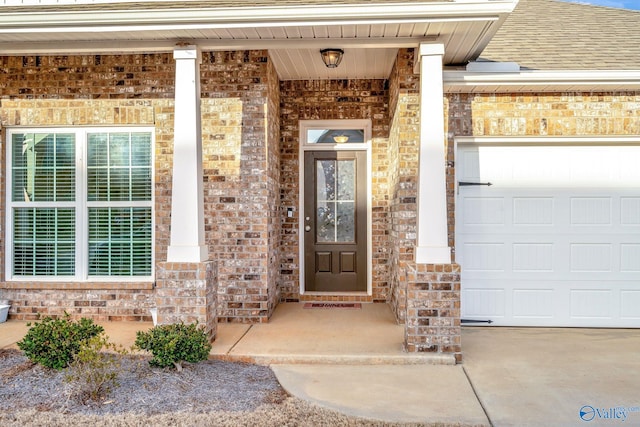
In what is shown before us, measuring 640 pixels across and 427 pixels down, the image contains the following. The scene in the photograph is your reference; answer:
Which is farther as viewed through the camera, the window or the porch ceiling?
the window

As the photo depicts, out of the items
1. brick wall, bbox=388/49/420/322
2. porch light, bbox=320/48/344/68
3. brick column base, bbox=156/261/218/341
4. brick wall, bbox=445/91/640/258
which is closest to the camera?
brick column base, bbox=156/261/218/341

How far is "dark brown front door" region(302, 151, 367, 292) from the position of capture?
6.99m

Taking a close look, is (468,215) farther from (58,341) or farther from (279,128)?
(58,341)

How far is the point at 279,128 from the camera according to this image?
681 cm

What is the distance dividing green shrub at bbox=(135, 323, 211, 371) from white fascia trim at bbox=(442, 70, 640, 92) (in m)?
3.68

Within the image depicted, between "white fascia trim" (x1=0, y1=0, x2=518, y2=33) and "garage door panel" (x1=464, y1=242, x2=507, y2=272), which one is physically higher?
"white fascia trim" (x1=0, y1=0, x2=518, y2=33)

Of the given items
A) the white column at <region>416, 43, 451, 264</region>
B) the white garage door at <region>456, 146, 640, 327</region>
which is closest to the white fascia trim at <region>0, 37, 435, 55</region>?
the white column at <region>416, 43, 451, 264</region>

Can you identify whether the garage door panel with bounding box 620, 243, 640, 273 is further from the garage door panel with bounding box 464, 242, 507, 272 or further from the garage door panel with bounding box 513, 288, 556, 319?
the garage door panel with bounding box 464, 242, 507, 272

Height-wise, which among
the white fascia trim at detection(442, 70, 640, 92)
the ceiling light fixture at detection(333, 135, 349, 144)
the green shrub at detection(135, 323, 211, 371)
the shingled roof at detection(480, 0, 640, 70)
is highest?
the shingled roof at detection(480, 0, 640, 70)

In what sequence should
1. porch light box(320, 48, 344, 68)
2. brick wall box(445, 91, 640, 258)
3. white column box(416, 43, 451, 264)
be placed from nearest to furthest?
white column box(416, 43, 451, 264), porch light box(320, 48, 344, 68), brick wall box(445, 91, 640, 258)

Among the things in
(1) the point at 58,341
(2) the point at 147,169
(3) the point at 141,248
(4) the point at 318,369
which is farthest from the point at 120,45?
(4) the point at 318,369

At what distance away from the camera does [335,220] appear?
7.04 metres

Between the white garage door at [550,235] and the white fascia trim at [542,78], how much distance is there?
747 millimetres

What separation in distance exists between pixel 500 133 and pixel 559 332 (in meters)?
2.29
